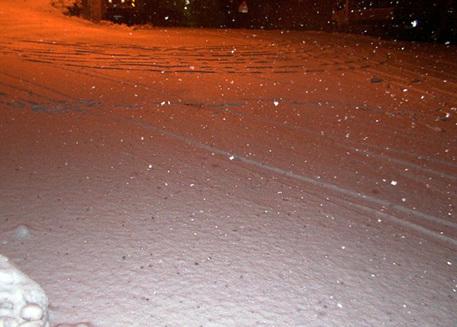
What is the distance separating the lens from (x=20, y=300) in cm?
176

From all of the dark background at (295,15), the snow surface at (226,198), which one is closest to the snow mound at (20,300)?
the snow surface at (226,198)

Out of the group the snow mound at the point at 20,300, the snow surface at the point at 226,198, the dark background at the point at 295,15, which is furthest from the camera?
the dark background at the point at 295,15

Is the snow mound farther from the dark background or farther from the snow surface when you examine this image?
the dark background

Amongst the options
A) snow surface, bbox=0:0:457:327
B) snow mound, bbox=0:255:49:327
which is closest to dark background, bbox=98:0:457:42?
snow surface, bbox=0:0:457:327

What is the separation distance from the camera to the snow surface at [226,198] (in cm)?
192

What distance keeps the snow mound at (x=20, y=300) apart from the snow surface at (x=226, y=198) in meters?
0.04

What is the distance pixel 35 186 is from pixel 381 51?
9196mm

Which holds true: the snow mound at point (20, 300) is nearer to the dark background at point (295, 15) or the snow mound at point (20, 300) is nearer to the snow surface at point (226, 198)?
the snow surface at point (226, 198)

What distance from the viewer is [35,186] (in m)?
2.78

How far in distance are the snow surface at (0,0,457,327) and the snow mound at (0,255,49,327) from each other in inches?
1.7

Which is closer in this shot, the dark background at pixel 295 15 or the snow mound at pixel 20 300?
the snow mound at pixel 20 300

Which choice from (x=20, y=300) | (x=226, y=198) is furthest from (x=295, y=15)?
(x=20, y=300)

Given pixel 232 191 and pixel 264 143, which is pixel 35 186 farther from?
pixel 264 143

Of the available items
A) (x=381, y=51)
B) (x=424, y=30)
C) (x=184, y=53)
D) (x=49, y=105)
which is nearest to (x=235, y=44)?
(x=184, y=53)
